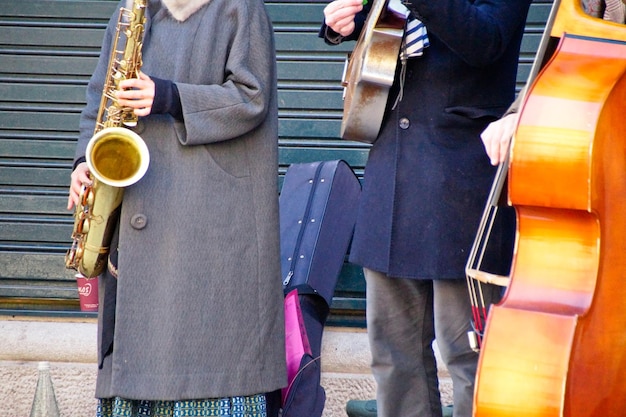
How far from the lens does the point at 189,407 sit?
2.97m

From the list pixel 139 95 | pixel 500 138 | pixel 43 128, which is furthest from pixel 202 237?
pixel 43 128

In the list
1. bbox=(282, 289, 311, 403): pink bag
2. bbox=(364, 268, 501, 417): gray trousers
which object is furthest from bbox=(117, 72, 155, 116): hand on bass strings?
bbox=(282, 289, 311, 403): pink bag

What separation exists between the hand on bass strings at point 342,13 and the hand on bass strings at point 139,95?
A: 1.84ft

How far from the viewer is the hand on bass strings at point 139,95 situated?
2879mm

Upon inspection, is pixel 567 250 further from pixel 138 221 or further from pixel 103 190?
pixel 103 190

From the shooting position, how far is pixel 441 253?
2.75 meters

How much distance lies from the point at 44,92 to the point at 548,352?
334 cm

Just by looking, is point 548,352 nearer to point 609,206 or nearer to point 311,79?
point 609,206

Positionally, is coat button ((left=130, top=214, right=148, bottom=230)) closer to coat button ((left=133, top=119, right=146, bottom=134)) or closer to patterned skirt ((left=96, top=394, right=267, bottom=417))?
coat button ((left=133, top=119, right=146, bottom=134))

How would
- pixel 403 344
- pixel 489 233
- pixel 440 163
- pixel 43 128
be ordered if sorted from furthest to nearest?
pixel 43 128
pixel 403 344
pixel 440 163
pixel 489 233

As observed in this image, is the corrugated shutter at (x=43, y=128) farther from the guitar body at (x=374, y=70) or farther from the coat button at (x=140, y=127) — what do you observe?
the guitar body at (x=374, y=70)

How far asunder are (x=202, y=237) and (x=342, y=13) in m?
0.79

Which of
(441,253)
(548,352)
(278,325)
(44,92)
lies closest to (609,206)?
(548,352)

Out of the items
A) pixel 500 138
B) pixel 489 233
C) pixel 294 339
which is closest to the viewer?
pixel 500 138
